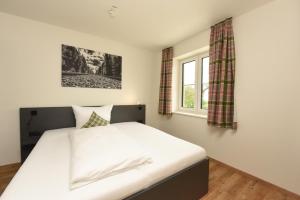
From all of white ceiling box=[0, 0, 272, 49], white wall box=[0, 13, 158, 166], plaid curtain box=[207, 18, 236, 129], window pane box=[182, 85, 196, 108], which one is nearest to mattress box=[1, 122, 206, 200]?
plaid curtain box=[207, 18, 236, 129]

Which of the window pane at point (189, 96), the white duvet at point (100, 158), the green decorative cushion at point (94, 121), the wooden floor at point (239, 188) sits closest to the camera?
the white duvet at point (100, 158)

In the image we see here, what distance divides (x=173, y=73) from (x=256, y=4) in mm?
1766

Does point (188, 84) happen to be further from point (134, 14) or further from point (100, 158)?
point (100, 158)

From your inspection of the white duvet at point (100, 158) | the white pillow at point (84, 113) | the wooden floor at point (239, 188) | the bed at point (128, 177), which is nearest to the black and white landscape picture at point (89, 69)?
the white pillow at point (84, 113)

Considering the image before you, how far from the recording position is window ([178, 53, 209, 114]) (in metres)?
2.74

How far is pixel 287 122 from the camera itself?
160 centimetres

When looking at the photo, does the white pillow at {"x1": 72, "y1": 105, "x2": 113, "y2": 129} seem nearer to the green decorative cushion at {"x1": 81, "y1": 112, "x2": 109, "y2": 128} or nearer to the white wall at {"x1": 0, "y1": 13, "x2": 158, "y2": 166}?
the green decorative cushion at {"x1": 81, "y1": 112, "x2": 109, "y2": 128}

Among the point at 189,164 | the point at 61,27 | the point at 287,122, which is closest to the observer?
the point at 189,164

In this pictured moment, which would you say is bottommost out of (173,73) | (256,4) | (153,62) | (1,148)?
(1,148)

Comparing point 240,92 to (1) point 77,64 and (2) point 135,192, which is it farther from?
(1) point 77,64

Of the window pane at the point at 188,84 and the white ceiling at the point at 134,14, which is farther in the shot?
the window pane at the point at 188,84

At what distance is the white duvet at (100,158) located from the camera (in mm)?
954

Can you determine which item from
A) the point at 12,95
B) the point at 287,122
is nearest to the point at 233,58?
the point at 287,122

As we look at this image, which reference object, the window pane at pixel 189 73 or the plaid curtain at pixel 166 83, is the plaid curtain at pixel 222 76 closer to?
the window pane at pixel 189 73
